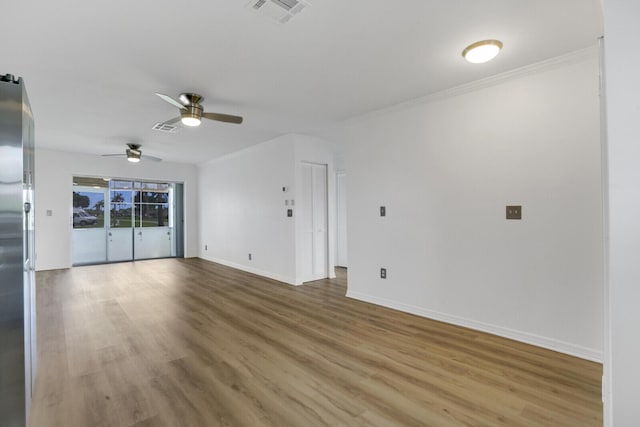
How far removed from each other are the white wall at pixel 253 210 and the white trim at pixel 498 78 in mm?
2137

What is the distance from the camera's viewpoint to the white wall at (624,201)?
0.83 meters

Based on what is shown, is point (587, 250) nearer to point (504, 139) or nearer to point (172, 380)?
point (504, 139)

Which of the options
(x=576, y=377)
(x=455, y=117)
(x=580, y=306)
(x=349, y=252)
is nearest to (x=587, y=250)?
(x=580, y=306)

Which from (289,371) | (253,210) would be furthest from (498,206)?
(253,210)

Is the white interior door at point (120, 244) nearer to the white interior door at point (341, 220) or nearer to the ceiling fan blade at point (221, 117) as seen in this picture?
the white interior door at point (341, 220)

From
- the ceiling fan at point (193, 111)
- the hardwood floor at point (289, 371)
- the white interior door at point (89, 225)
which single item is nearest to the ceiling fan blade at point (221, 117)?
the ceiling fan at point (193, 111)

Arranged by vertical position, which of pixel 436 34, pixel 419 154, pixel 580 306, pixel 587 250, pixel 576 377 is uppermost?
pixel 436 34

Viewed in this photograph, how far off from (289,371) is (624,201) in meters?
2.23

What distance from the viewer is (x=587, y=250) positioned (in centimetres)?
246

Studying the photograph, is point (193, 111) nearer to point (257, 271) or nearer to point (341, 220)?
point (257, 271)

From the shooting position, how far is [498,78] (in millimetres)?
2885

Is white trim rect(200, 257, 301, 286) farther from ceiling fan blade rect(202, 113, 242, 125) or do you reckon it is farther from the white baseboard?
ceiling fan blade rect(202, 113, 242, 125)

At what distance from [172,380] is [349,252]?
107 inches

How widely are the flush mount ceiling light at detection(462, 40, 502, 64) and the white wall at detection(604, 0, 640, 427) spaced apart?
1699 mm
